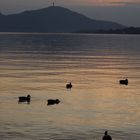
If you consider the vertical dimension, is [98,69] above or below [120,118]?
above

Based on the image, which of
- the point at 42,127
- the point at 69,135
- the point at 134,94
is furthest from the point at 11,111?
the point at 134,94

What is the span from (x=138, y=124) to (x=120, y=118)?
360 cm

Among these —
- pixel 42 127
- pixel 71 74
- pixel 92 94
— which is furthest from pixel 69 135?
pixel 71 74

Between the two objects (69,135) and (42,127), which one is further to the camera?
(42,127)

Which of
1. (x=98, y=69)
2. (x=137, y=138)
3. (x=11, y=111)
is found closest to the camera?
(x=137, y=138)

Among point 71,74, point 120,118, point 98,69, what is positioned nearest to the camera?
point 120,118

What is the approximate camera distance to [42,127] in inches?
1826

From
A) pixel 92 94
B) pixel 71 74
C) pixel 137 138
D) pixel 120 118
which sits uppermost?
pixel 71 74

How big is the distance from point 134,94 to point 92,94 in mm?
6008

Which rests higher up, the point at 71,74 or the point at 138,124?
the point at 71,74

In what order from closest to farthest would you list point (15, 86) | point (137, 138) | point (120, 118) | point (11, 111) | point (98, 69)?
point (137, 138) → point (120, 118) → point (11, 111) → point (15, 86) → point (98, 69)

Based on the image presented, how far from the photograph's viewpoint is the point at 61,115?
53.0m

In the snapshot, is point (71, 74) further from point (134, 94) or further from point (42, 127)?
point (42, 127)

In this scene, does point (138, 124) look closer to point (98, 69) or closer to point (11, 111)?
point (11, 111)
